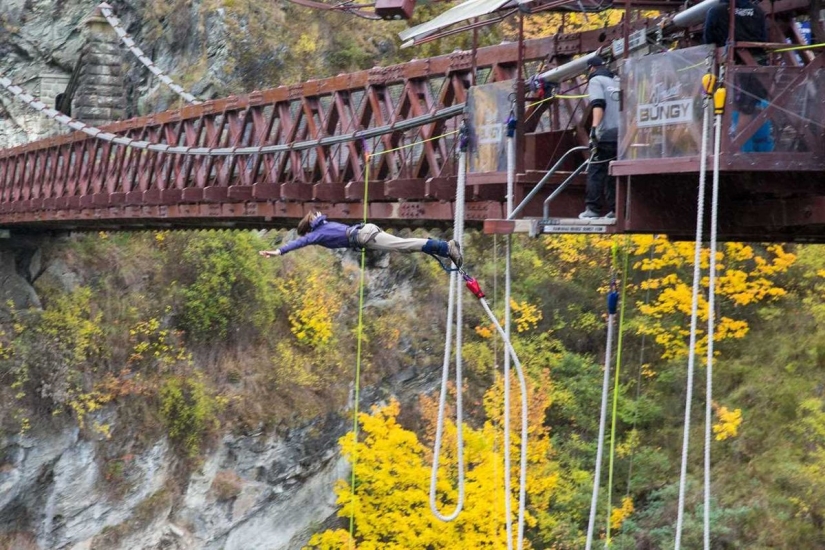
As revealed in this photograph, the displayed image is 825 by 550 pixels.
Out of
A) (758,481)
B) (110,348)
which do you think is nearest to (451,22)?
(758,481)

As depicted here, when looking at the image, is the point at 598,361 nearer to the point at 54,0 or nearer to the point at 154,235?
the point at 154,235

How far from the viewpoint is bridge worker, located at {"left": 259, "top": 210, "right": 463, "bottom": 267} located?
8.76 m

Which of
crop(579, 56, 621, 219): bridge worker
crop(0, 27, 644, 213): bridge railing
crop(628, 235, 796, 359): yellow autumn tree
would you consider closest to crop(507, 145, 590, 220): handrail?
crop(579, 56, 621, 219): bridge worker

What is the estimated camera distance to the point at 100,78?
2622 cm

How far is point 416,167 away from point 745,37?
4589 mm

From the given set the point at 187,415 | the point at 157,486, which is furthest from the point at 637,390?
the point at 157,486

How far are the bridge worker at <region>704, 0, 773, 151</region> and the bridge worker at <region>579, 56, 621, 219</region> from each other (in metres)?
0.87

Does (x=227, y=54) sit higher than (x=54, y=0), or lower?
lower

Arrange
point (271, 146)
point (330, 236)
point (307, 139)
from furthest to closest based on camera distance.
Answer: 1. point (271, 146)
2. point (307, 139)
3. point (330, 236)

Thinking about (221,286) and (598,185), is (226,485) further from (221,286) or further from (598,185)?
(598,185)

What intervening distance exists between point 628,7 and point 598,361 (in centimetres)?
1688

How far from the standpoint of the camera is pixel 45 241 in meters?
22.2

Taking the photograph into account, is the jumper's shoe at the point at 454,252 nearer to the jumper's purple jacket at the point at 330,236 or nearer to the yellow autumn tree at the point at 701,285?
the jumper's purple jacket at the point at 330,236

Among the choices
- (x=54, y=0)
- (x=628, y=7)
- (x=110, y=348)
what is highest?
(x=54, y=0)
